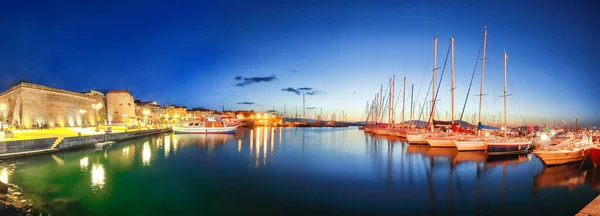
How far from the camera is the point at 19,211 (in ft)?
25.3

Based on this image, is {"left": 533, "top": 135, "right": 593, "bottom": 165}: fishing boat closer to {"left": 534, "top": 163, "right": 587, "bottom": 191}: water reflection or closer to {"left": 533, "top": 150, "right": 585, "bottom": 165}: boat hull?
{"left": 533, "top": 150, "right": 585, "bottom": 165}: boat hull

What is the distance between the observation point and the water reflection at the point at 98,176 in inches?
444

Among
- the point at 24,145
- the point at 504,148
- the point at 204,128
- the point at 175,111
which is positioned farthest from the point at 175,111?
the point at 504,148

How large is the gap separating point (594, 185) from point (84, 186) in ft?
67.3

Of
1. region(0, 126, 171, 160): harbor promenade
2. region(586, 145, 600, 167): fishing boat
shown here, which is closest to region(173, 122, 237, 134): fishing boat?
region(0, 126, 171, 160): harbor promenade

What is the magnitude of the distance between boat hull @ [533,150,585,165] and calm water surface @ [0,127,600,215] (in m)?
0.45

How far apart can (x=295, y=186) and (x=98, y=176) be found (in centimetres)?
884

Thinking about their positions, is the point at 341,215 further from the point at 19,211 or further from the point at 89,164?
the point at 89,164

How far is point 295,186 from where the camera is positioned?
11.9 m

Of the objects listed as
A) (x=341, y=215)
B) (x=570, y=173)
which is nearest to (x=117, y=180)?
(x=341, y=215)

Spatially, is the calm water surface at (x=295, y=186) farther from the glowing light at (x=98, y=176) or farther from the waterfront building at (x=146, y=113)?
the waterfront building at (x=146, y=113)

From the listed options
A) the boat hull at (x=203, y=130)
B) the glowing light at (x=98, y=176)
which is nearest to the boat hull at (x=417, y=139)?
the glowing light at (x=98, y=176)

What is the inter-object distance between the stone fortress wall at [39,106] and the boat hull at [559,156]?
42949 millimetres

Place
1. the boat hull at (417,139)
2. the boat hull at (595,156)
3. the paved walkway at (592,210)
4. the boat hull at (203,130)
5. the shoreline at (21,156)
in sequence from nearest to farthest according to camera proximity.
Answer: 1. the paved walkway at (592,210)
2. the shoreline at (21,156)
3. the boat hull at (595,156)
4. the boat hull at (417,139)
5. the boat hull at (203,130)
